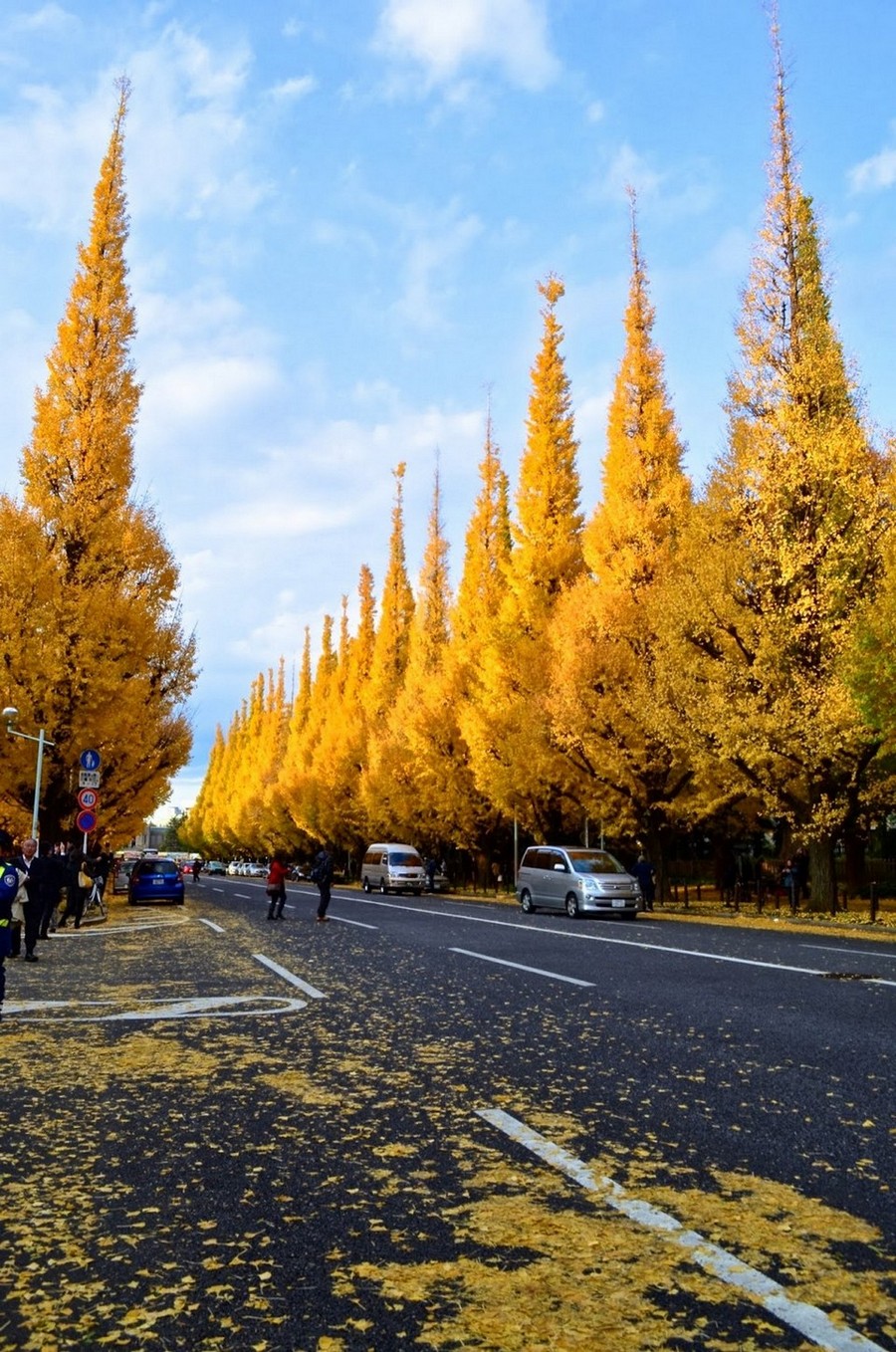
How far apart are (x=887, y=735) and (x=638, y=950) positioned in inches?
319

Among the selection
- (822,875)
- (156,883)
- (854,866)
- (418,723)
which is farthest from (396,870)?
(822,875)

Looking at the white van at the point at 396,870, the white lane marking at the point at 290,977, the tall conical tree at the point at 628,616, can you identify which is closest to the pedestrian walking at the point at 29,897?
the white lane marking at the point at 290,977

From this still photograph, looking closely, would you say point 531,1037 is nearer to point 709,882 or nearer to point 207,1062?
point 207,1062

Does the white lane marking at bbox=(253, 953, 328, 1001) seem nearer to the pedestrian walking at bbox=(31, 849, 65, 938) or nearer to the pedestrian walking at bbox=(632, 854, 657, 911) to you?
the pedestrian walking at bbox=(31, 849, 65, 938)

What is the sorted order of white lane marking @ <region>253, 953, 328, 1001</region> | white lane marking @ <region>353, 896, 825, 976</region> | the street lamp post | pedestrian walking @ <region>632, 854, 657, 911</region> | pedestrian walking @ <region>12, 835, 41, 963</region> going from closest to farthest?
white lane marking @ <region>253, 953, 328, 1001</region> < white lane marking @ <region>353, 896, 825, 976</region> < pedestrian walking @ <region>12, 835, 41, 963</region> < the street lamp post < pedestrian walking @ <region>632, 854, 657, 911</region>

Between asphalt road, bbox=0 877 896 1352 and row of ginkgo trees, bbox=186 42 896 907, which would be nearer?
asphalt road, bbox=0 877 896 1352

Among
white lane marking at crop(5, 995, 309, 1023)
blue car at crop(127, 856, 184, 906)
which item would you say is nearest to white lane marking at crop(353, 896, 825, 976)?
white lane marking at crop(5, 995, 309, 1023)

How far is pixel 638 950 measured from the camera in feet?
45.1

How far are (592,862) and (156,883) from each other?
566 inches

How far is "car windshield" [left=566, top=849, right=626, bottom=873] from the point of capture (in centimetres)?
2367

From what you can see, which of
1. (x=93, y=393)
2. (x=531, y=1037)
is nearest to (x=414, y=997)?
(x=531, y=1037)

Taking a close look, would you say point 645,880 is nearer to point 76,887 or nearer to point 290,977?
point 76,887

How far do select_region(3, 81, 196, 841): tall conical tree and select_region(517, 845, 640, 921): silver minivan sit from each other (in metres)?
11.1

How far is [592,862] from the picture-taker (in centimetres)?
2400
